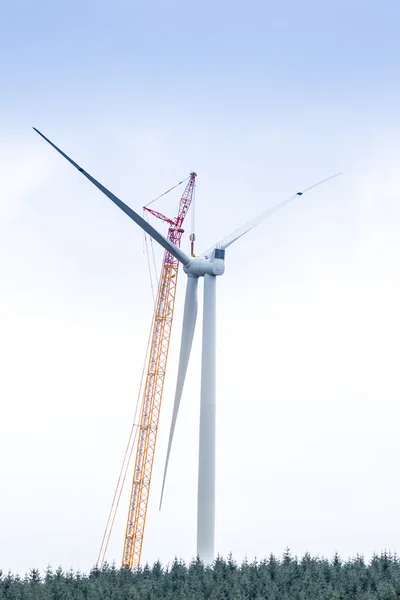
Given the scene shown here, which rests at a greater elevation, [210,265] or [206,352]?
[210,265]

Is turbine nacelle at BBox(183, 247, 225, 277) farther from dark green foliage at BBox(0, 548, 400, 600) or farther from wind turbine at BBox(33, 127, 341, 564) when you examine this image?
dark green foliage at BBox(0, 548, 400, 600)

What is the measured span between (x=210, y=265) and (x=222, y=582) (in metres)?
24.3

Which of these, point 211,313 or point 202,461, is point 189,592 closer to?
point 202,461

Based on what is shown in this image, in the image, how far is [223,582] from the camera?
7938 cm

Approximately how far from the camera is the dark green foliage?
252ft

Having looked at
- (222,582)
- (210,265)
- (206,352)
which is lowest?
(222,582)

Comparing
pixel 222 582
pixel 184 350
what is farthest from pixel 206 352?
pixel 222 582

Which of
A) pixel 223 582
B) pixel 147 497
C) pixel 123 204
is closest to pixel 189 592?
pixel 223 582

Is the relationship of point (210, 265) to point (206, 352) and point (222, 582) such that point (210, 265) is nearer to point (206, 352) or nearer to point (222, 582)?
point (206, 352)

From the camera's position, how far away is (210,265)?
3194 inches

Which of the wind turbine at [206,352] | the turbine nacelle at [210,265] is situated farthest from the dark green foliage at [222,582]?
the turbine nacelle at [210,265]

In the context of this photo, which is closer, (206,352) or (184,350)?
(206,352)

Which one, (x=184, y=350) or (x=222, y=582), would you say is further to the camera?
(x=184, y=350)

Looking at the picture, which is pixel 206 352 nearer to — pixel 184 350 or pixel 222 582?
pixel 184 350
